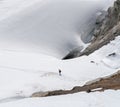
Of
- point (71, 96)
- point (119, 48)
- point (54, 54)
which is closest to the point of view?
point (71, 96)

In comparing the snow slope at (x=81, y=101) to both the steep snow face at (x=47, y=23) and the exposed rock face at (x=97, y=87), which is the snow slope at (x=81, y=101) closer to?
the exposed rock face at (x=97, y=87)

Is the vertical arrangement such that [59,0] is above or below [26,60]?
above

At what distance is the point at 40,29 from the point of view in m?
71.9

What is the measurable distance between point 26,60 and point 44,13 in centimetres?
3966

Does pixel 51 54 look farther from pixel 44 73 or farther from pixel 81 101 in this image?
pixel 81 101

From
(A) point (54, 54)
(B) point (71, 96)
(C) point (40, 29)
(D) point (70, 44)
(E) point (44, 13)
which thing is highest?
(E) point (44, 13)

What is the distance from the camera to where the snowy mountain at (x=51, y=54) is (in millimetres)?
17109

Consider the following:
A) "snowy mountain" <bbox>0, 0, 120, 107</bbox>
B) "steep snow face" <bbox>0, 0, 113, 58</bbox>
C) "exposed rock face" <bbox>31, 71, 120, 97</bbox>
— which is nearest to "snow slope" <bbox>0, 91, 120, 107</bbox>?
"snowy mountain" <bbox>0, 0, 120, 107</bbox>

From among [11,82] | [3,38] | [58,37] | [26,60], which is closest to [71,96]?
[11,82]

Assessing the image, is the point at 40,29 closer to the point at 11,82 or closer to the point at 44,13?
the point at 44,13

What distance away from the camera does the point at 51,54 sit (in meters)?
56.4

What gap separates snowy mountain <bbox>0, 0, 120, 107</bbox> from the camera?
1711 centimetres

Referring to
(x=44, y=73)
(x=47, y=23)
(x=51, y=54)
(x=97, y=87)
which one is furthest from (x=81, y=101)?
(x=47, y=23)

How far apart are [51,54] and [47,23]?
60.9 ft
